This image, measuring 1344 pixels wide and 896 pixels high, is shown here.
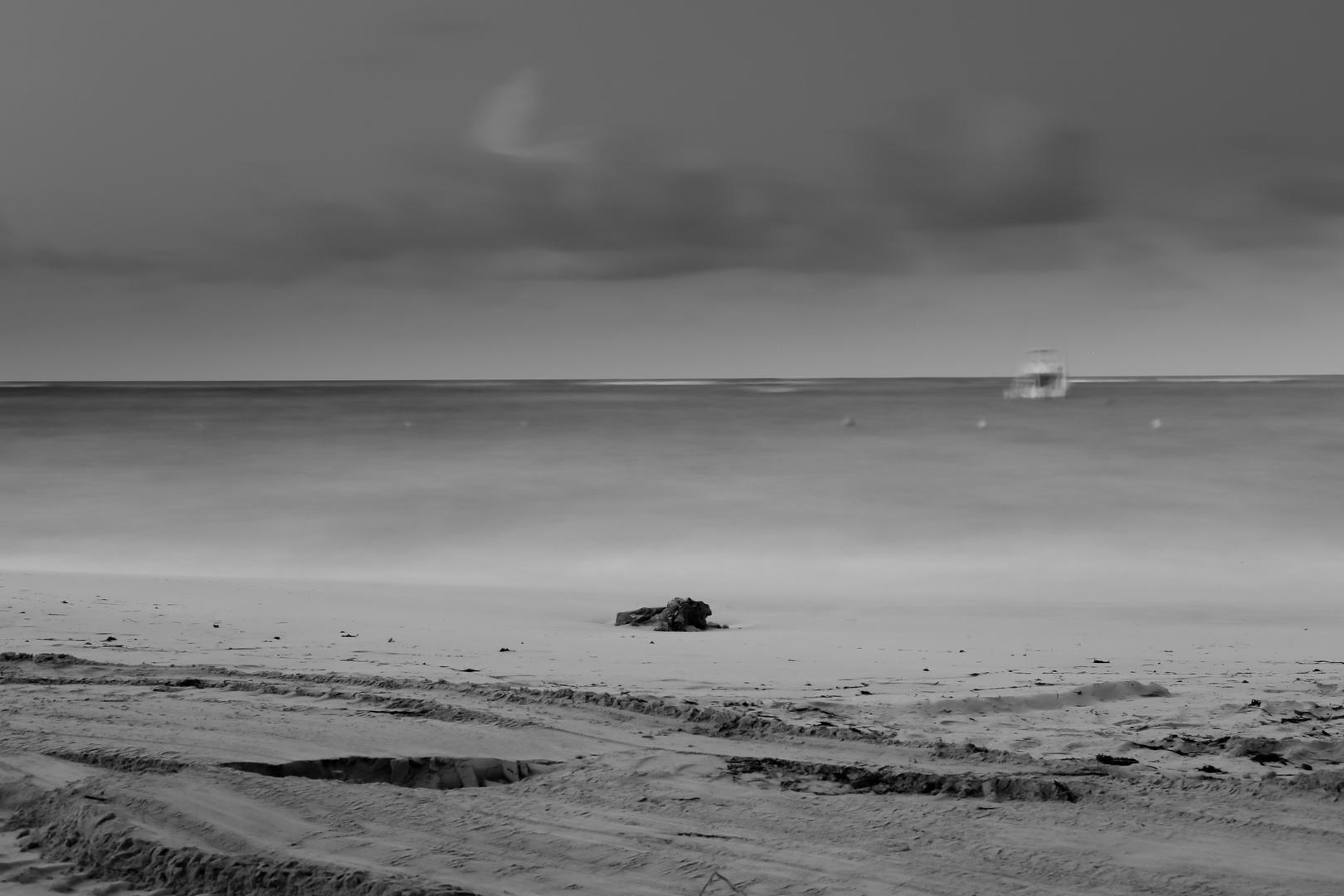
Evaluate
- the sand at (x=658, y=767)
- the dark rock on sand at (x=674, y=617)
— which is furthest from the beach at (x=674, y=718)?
the dark rock on sand at (x=674, y=617)

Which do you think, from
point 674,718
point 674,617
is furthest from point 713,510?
point 674,718

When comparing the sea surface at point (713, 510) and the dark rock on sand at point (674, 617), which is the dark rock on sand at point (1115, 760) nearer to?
the dark rock on sand at point (674, 617)

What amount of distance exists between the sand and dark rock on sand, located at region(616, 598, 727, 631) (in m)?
0.91

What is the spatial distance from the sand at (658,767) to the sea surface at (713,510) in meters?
4.70

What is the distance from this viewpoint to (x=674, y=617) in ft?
25.5

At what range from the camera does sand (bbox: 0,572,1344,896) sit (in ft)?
9.34

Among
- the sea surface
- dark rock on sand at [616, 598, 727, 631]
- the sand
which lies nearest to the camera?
Result: the sand

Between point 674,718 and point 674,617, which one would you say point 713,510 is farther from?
point 674,718

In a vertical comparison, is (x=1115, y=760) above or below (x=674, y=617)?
below

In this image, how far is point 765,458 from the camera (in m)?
30.5

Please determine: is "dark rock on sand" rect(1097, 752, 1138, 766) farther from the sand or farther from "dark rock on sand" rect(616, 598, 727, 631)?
"dark rock on sand" rect(616, 598, 727, 631)

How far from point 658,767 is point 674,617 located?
160 inches

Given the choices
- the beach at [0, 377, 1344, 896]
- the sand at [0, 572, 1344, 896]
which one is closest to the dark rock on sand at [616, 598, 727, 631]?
the beach at [0, 377, 1344, 896]

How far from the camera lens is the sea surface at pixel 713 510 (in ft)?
45.4
